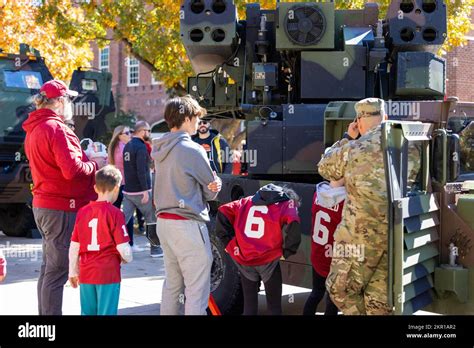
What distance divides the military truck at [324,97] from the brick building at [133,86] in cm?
2556

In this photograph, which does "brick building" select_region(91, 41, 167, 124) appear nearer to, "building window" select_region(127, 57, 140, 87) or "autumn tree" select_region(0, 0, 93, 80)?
"building window" select_region(127, 57, 140, 87)

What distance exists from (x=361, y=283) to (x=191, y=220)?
1.21 m

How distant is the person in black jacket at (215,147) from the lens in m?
10.0

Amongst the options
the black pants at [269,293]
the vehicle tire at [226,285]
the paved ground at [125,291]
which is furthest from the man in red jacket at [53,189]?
the paved ground at [125,291]

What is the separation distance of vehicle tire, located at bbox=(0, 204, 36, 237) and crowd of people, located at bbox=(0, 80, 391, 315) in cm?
788

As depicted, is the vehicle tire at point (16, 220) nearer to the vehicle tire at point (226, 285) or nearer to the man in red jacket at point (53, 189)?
the vehicle tire at point (226, 285)

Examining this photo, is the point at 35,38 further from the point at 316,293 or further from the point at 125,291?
the point at 316,293

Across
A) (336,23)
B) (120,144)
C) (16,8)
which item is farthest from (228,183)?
(16,8)

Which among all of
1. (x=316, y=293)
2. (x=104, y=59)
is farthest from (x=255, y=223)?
(x=104, y=59)

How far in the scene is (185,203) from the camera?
5309mm

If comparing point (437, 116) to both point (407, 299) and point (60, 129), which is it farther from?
point (60, 129)

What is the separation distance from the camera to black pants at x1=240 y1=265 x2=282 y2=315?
18.9 feet
